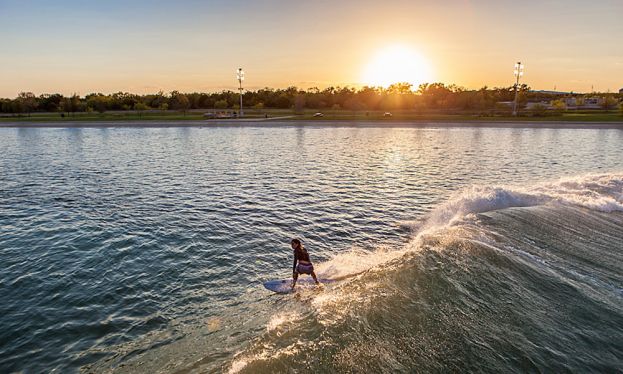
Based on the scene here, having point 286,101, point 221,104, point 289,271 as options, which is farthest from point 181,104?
point 289,271

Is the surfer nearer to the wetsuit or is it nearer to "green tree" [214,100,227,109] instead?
the wetsuit

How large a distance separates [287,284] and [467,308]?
568 centimetres

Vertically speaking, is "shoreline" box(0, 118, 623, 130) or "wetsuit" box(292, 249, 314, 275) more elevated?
"shoreline" box(0, 118, 623, 130)

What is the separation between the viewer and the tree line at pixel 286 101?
111 meters

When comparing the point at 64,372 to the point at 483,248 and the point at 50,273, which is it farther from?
the point at 483,248

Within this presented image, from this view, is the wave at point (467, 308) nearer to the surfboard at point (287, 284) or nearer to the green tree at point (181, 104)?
the surfboard at point (287, 284)

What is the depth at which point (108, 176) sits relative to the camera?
99.8ft

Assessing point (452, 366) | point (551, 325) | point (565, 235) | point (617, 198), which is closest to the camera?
point (452, 366)

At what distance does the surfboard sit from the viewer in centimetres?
1242

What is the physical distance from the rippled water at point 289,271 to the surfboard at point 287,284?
0.53 m

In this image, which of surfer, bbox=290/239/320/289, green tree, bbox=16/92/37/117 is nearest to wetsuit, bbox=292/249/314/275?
surfer, bbox=290/239/320/289

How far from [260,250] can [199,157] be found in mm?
26369

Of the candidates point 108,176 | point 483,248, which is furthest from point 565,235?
point 108,176

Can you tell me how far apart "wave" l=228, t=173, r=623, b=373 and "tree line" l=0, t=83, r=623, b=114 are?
9347cm
